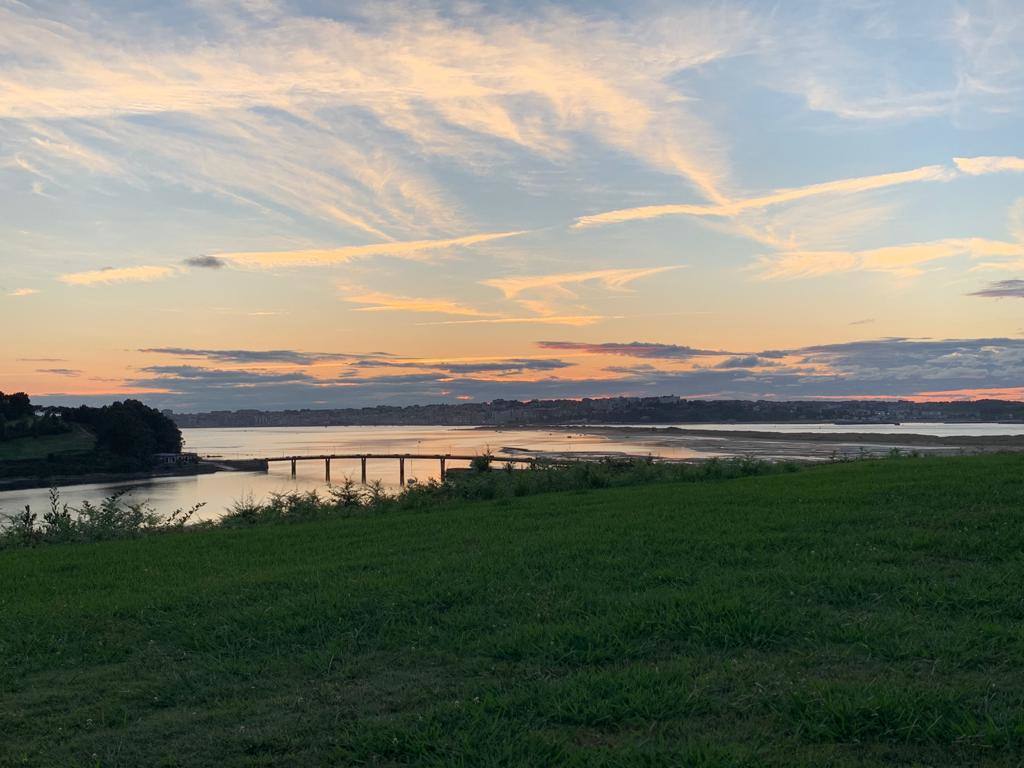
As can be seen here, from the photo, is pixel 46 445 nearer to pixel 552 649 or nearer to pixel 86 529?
pixel 86 529

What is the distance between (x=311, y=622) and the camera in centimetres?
686

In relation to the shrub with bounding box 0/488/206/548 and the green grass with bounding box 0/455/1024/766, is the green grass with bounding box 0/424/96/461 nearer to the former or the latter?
the shrub with bounding box 0/488/206/548

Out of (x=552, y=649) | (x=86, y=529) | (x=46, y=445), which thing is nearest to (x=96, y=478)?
(x=46, y=445)

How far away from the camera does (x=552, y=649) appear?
581cm

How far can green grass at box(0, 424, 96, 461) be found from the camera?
7469 centimetres

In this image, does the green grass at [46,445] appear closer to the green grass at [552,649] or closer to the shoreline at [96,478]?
the shoreline at [96,478]

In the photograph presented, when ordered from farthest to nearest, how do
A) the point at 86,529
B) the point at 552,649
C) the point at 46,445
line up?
1. the point at 46,445
2. the point at 86,529
3. the point at 552,649

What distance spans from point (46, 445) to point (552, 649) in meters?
87.1

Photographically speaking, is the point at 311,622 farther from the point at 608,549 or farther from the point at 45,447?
the point at 45,447

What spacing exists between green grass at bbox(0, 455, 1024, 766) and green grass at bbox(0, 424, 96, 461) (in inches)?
3000

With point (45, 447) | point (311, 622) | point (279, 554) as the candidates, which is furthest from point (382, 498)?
point (45, 447)

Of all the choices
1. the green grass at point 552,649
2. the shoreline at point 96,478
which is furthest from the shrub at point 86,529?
the shoreline at point 96,478

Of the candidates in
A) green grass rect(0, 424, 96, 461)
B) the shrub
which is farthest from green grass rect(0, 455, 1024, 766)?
green grass rect(0, 424, 96, 461)

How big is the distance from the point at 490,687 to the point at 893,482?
11.1 m
